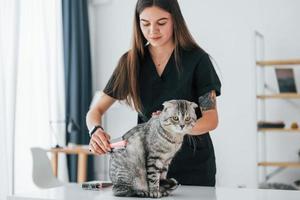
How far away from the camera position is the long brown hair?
1.52 m

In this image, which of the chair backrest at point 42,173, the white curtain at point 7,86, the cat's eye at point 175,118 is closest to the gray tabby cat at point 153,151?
the cat's eye at point 175,118

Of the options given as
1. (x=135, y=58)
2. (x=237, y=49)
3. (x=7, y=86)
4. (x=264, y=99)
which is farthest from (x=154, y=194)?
(x=237, y=49)

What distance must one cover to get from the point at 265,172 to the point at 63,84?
6.62 feet

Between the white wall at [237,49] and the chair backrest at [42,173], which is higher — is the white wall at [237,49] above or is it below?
above

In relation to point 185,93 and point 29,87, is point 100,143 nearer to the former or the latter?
point 185,93

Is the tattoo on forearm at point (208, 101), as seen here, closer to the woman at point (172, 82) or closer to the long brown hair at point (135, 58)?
the woman at point (172, 82)

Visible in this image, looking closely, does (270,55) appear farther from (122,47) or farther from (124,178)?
(124,178)

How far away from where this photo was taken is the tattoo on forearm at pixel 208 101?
1485 millimetres

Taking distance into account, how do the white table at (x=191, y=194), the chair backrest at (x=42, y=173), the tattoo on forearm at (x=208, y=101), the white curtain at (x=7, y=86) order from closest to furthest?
the white table at (x=191, y=194), the tattoo on forearm at (x=208, y=101), the chair backrest at (x=42, y=173), the white curtain at (x=7, y=86)

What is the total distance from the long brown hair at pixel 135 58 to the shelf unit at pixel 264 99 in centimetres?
247

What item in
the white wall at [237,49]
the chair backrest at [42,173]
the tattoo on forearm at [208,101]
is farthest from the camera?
the white wall at [237,49]

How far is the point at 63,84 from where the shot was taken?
4.45 meters

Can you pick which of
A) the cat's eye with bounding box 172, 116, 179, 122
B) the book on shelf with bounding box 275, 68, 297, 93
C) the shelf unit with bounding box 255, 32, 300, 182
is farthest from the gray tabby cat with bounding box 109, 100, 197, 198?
the book on shelf with bounding box 275, 68, 297, 93

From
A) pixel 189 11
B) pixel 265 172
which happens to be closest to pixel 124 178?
pixel 265 172
